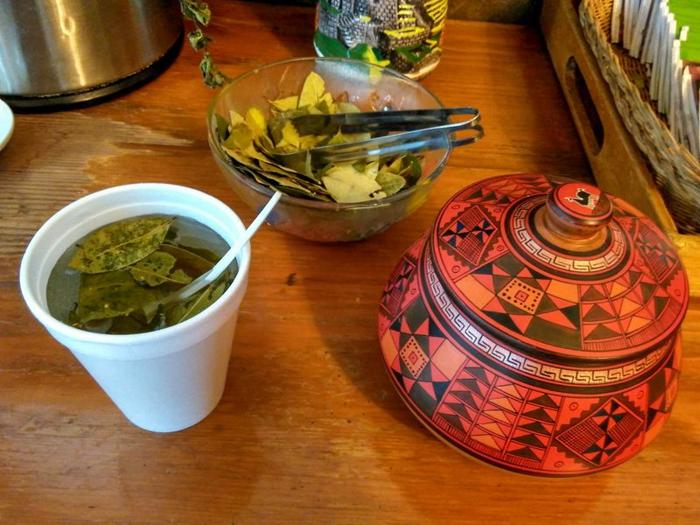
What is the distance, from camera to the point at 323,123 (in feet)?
2.02

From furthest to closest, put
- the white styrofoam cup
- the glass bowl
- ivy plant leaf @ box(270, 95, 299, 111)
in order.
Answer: ivy plant leaf @ box(270, 95, 299, 111), the glass bowl, the white styrofoam cup

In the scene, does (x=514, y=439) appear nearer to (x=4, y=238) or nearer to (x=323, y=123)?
(x=323, y=123)

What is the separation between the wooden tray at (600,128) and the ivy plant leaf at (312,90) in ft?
1.03

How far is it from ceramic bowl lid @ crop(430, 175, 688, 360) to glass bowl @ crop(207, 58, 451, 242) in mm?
137

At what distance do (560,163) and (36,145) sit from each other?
0.59m

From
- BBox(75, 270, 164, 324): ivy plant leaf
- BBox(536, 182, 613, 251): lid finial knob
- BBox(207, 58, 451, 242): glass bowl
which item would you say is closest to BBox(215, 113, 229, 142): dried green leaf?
BBox(207, 58, 451, 242): glass bowl

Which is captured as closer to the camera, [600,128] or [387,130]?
[387,130]

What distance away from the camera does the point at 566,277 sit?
0.38m

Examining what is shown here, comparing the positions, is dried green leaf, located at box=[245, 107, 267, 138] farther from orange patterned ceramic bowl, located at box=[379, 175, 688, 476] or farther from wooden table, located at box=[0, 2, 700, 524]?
orange patterned ceramic bowl, located at box=[379, 175, 688, 476]

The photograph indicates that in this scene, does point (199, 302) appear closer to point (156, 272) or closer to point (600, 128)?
point (156, 272)

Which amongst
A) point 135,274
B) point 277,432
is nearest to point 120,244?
point 135,274

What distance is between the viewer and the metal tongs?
0.57 m

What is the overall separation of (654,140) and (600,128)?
0.66 ft

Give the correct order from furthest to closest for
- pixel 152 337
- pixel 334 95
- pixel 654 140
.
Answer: pixel 334 95, pixel 654 140, pixel 152 337
